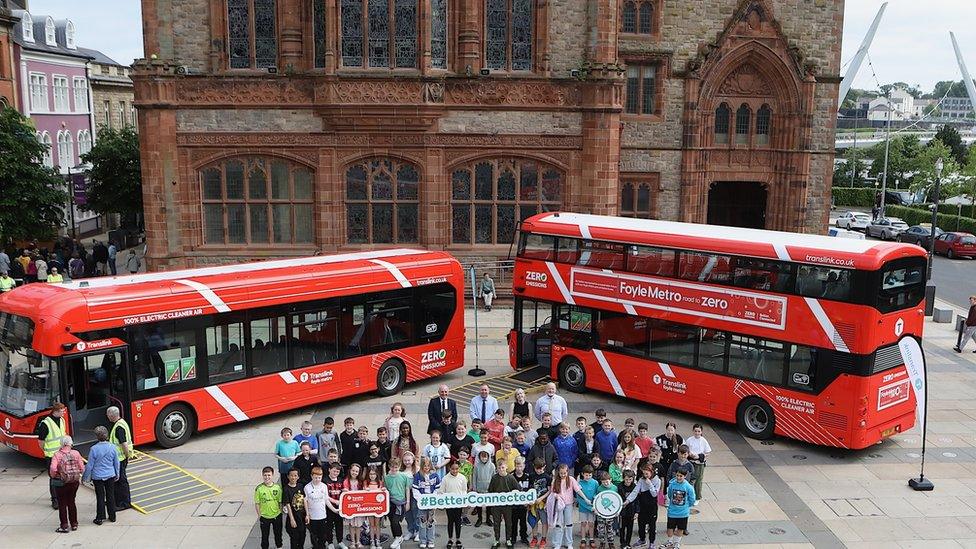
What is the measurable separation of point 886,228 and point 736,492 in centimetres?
4159

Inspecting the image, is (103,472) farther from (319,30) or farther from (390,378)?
(319,30)

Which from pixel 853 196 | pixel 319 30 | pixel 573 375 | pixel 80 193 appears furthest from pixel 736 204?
pixel 853 196

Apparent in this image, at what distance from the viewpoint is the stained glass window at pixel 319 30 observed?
2788 centimetres

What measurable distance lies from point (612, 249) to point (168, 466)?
31.7ft

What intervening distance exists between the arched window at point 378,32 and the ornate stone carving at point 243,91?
5.88 ft

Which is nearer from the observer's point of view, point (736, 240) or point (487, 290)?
point (736, 240)

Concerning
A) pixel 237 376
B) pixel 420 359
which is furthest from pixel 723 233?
pixel 237 376

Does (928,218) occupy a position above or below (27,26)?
below

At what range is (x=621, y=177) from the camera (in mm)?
32469

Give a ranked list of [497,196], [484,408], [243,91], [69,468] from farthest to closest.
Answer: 1. [497,196]
2. [243,91]
3. [484,408]
4. [69,468]

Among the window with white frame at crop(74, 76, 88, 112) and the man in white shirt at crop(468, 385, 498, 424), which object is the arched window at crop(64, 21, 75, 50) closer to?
the window with white frame at crop(74, 76, 88, 112)

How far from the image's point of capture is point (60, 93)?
50.1 m

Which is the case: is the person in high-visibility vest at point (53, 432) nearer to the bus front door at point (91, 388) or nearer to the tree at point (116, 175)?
the bus front door at point (91, 388)

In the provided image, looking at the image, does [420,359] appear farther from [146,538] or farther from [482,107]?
[482,107]
